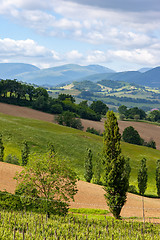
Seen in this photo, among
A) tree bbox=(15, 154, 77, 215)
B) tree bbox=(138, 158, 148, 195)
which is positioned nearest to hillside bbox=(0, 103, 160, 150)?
tree bbox=(138, 158, 148, 195)

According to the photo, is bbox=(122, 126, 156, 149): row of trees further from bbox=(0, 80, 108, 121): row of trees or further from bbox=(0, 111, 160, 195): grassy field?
bbox=(0, 80, 108, 121): row of trees

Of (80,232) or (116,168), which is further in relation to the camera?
(116,168)

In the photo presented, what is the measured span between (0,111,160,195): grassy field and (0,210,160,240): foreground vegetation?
4311 centimetres

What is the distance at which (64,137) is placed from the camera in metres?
111

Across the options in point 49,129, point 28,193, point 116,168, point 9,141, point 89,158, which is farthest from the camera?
point 49,129

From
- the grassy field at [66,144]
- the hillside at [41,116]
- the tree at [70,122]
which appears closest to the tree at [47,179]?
the grassy field at [66,144]

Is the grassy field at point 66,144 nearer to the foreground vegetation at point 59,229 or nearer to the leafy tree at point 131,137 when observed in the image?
the leafy tree at point 131,137

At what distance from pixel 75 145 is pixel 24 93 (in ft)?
281

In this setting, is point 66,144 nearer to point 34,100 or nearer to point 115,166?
point 115,166

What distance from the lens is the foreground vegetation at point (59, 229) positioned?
28391 millimetres

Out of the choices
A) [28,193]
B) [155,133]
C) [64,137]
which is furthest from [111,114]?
[155,133]

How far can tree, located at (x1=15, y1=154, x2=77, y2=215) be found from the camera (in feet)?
121

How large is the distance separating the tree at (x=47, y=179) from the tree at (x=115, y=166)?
8169 mm

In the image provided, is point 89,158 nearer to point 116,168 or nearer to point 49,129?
point 116,168
